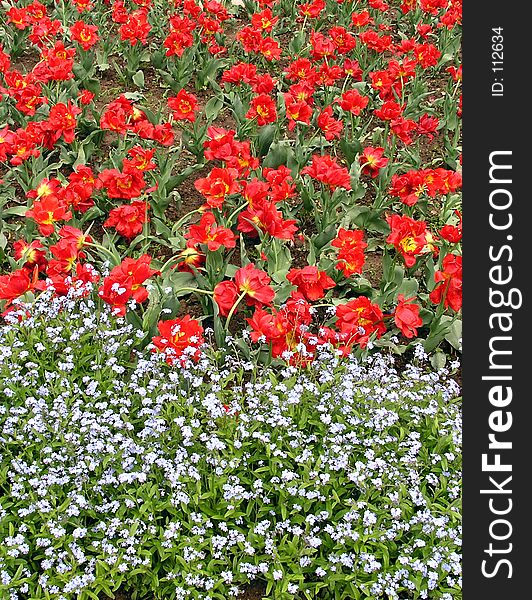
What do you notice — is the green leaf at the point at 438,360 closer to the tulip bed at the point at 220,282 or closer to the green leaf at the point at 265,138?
the tulip bed at the point at 220,282

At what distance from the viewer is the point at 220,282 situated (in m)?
4.06

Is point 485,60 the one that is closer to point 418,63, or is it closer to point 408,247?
point 408,247

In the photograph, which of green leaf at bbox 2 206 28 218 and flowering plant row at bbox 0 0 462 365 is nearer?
flowering plant row at bbox 0 0 462 365

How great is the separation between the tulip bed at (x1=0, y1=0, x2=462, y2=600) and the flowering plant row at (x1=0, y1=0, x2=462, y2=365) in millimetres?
16

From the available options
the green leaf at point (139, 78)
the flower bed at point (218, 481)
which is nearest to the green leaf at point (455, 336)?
the flower bed at point (218, 481)

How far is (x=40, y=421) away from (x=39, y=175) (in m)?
2.26

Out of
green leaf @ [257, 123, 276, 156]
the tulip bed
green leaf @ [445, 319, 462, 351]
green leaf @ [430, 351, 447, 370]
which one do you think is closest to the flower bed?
the tulip bed

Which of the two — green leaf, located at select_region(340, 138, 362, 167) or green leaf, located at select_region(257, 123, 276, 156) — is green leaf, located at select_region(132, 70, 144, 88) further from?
green leaf, located at select_region(340, 138, 362, 167)

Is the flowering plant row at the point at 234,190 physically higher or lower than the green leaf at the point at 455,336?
higher

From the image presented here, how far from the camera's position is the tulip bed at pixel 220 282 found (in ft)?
9.57

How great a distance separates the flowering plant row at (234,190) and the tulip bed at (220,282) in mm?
16

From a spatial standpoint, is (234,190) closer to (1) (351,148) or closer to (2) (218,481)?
(1) (351,148)

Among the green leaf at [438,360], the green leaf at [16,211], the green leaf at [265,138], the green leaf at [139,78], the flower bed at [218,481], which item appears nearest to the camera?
the flower bed at [218,481]

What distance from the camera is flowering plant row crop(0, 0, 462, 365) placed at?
12.5 feet
